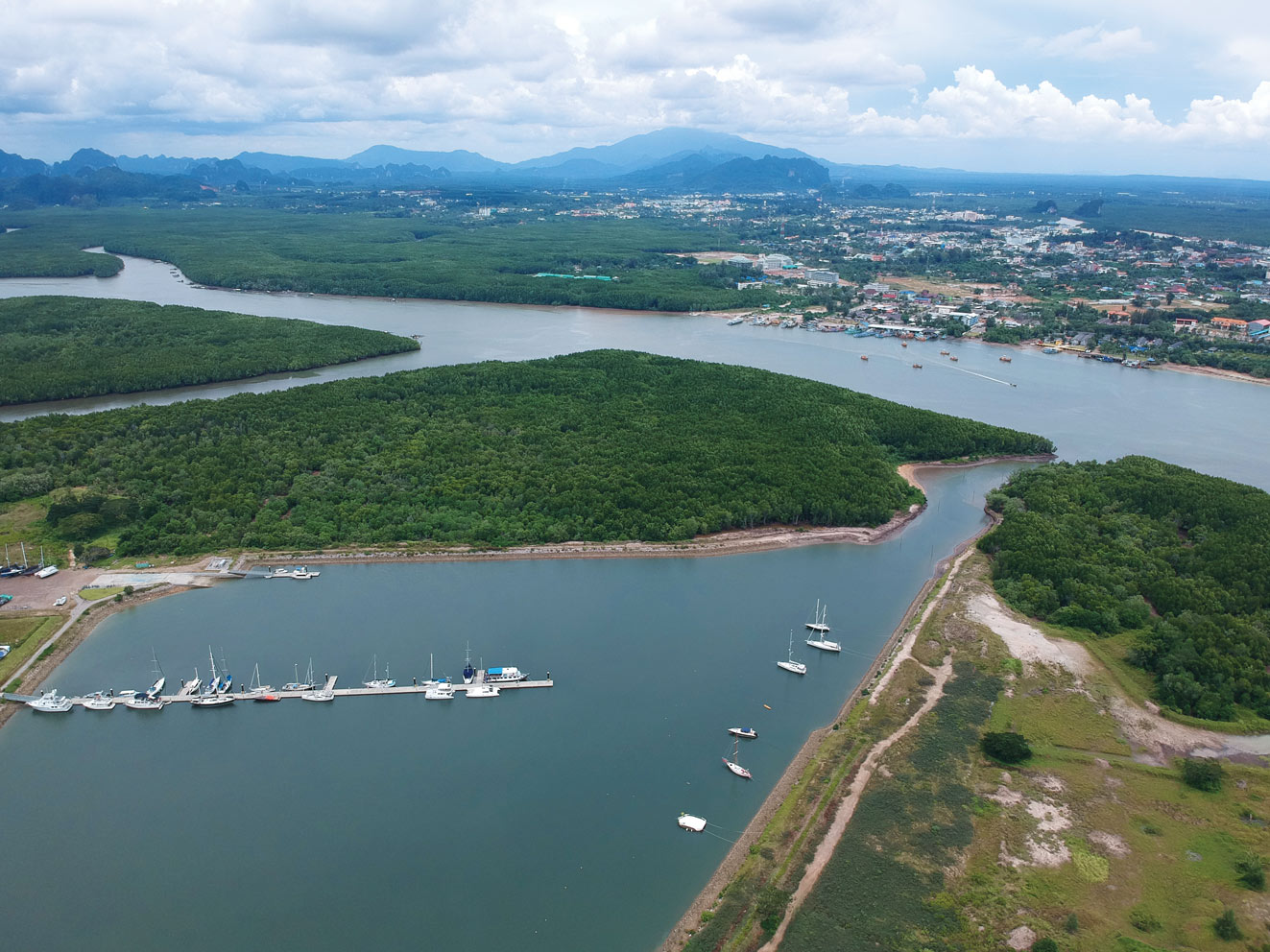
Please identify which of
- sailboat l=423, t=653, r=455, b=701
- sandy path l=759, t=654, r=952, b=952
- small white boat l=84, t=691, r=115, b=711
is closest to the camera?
sandy path l=759, t=654, r=952, b=952

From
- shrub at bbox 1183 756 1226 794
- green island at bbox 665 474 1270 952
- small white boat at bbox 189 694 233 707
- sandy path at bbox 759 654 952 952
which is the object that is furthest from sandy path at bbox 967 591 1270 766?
small white boat at bbox 189 694 233 707

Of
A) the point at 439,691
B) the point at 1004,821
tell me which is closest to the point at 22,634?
the point at 439,691

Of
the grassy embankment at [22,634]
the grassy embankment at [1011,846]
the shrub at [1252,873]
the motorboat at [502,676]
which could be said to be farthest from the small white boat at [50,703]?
the shrub at [1252,873]

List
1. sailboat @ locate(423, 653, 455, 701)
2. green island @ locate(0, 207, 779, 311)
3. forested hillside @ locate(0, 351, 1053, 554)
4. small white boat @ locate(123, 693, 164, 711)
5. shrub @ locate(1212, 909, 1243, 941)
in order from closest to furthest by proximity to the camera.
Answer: shrub @ locate(1212, 909, 1243, 941) → small white boat @ locate(123, 693, 164, 711) → sailboat @ locate(423, 653, 455, 701) → forested hillside @ locate(0, 351, 1053, 554) → green island @ locate(0, 207, 779, 311)

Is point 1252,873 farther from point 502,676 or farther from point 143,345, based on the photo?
point 143,345

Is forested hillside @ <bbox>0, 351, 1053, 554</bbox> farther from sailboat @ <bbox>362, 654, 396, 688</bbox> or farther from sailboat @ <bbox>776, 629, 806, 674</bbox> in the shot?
sailboat @ <bbox>776, 629, 806, 674</bbox>
